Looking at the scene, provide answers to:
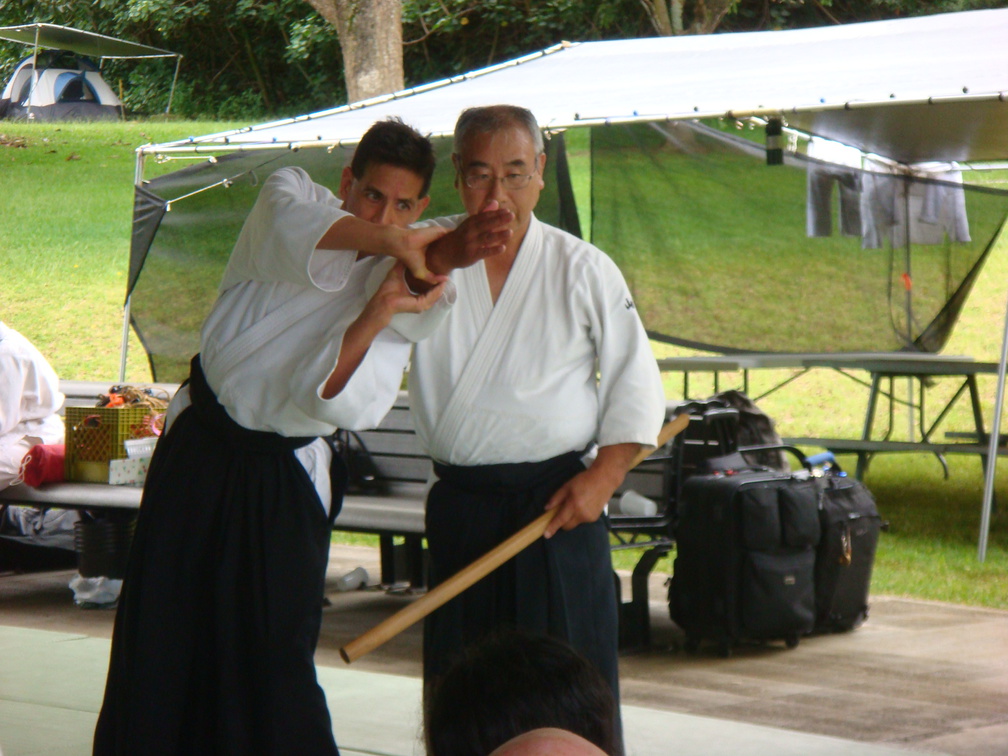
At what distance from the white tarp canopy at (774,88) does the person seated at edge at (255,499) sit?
2.82 meters

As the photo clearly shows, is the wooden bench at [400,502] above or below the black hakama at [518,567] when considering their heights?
below

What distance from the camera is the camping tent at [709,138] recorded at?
184 inches

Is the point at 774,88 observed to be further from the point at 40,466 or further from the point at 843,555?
the point at 40,466

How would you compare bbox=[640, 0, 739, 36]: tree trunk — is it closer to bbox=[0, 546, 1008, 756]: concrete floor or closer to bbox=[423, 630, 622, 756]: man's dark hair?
bbox=[0, 546, 1008, 756]: concrete floor

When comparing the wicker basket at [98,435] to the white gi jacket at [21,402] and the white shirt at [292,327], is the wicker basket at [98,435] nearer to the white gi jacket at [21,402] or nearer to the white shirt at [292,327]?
the white gi jacket at [21,402]

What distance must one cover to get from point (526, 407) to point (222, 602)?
0.60 m

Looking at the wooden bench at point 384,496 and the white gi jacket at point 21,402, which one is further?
the white gi jacket at point 21,402

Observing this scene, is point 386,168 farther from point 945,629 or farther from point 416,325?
point 945,629

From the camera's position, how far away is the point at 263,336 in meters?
1.91

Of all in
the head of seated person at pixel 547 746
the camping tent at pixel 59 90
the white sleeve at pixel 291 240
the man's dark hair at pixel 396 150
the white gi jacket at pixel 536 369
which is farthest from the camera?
the camping tent at pixel 59 90

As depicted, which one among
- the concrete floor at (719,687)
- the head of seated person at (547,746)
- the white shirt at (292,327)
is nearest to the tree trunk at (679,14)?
the concrete floor at (719,687)

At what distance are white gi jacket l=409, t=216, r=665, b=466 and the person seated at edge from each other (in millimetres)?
141

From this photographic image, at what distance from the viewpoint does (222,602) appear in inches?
78.2

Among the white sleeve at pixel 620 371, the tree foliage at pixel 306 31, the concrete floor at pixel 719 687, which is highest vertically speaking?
the tree foliage at pixel 306 31
